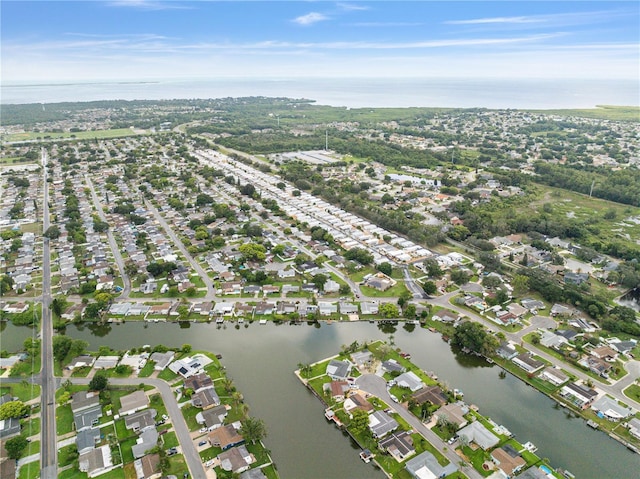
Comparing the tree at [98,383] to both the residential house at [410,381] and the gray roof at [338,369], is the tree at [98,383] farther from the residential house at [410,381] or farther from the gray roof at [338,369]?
the residential house at [410,381]

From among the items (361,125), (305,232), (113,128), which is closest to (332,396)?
(305,232)

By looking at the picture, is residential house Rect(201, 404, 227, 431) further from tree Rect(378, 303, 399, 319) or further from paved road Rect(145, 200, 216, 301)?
tree Rect(378, 303, 399, 319)

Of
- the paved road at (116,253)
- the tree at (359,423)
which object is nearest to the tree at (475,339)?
the tree at (359,423)

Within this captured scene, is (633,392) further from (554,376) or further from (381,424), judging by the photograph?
(381,424)

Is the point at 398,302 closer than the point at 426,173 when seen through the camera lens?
Yes

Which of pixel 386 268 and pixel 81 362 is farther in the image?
pixel 386 268

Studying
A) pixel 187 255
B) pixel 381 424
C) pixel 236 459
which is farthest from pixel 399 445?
pixel 187 255

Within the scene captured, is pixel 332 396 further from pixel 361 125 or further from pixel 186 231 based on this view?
pixel 361 125
